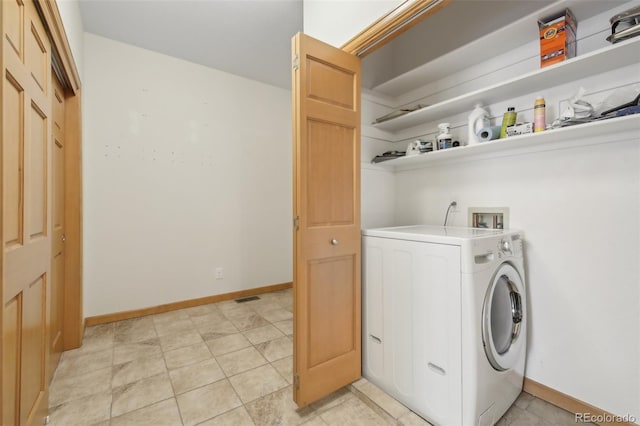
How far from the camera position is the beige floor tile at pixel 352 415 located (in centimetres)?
145

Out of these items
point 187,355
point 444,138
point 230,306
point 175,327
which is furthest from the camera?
point 230,306

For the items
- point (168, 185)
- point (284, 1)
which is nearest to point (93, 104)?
point (168, 185)

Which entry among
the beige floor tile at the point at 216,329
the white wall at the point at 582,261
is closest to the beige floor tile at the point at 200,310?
the beige floor tile at the point at 216,329

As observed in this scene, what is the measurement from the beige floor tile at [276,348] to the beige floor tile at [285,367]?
0.05 m

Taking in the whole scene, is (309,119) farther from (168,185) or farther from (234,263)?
(234,263)

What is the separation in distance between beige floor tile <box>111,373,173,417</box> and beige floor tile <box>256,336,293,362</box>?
66 centimetres

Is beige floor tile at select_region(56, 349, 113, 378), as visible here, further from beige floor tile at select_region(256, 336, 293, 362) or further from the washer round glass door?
the washer round glass door

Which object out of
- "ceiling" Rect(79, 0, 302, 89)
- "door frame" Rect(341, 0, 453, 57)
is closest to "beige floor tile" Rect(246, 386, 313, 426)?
"door frame" Rect(341, 0, 453, 57)

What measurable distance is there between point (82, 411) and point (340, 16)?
2.85 meters

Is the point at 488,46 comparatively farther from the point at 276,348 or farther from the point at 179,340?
the point at 179,340

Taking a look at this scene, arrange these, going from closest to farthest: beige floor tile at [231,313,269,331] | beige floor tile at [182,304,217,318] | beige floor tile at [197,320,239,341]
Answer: beige floor tile at [197,320,239,341] → beige floor tile at [231,313,269,331] → beige floor tile at [182,304,217,318]

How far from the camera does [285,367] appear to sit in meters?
1.96

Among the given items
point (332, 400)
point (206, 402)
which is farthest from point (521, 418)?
point (206, 402)

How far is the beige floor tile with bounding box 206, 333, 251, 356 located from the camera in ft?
7.22
